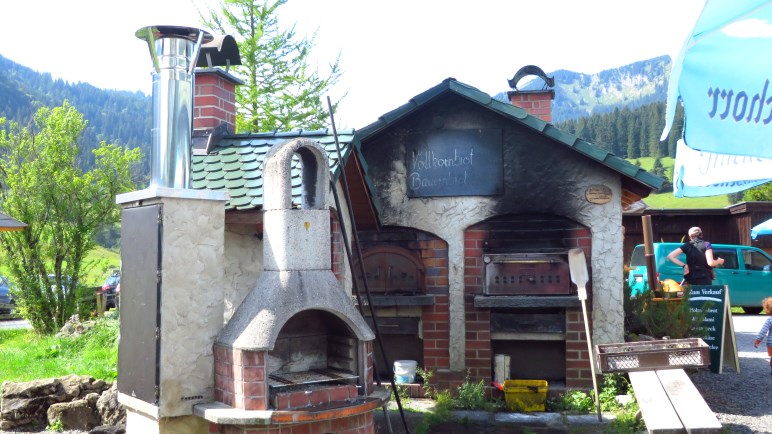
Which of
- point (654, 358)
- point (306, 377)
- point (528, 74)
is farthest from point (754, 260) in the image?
point (306, 377)

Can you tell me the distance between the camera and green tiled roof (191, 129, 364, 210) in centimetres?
648

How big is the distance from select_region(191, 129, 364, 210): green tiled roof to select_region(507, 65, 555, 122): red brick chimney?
438 centimetres

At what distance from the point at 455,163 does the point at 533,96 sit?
2504 millimetres

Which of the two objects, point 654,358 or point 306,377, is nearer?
point 306,377

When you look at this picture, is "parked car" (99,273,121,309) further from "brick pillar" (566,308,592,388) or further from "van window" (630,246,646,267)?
"brick pillar" (566,308,592,388)

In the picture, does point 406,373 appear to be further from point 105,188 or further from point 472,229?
point 105,188

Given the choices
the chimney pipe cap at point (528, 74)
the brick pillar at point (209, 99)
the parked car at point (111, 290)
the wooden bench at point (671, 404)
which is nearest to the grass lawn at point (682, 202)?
the parked car at point (111, 290)

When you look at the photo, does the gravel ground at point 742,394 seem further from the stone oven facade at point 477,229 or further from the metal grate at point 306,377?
the metal grate at point 306,377

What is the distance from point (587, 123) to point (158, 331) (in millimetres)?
78312

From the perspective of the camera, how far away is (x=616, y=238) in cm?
901

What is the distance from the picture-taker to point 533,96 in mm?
11219

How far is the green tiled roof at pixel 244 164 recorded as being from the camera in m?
6.48

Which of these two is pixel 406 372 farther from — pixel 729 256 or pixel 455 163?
pixel 729 256

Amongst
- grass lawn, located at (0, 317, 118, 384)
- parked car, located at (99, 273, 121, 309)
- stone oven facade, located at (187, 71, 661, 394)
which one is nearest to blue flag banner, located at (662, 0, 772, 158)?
stone oven facade, located at (187, 71, 661, 394)
